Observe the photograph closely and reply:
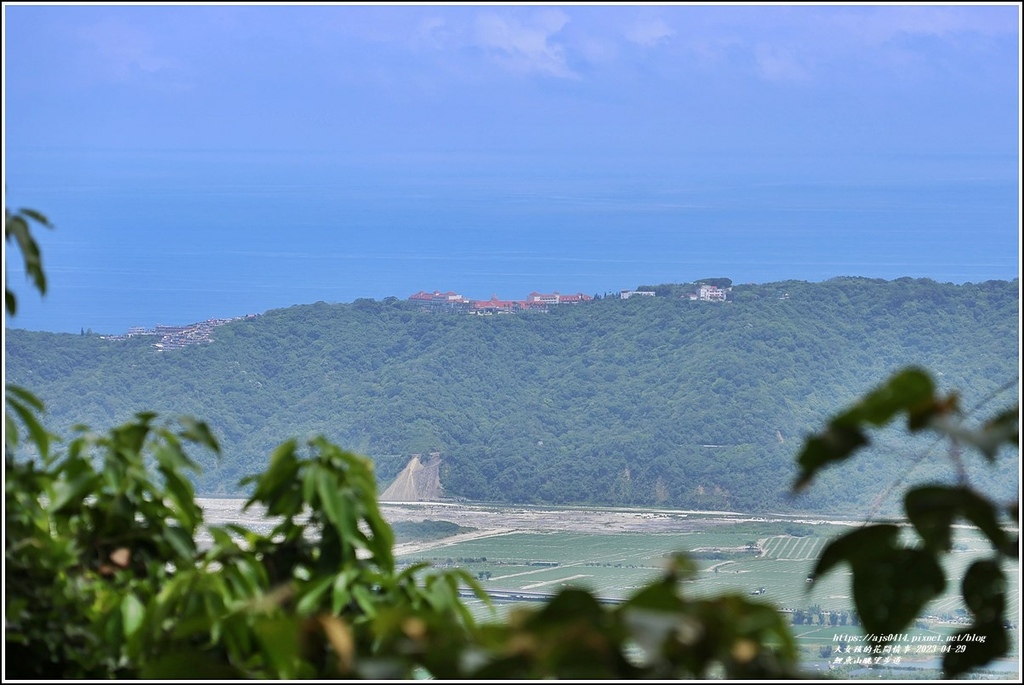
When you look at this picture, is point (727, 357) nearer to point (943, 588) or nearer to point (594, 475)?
point (594, 475)

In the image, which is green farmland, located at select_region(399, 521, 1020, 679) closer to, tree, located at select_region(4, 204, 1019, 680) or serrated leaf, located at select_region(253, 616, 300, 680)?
tree, located at select_region(4, 204, 1019, 680)

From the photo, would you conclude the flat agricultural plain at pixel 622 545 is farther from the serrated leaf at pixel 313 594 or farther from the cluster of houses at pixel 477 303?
the serrated leaf at pixel 313 594

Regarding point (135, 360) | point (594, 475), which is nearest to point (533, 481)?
point (594, 475)

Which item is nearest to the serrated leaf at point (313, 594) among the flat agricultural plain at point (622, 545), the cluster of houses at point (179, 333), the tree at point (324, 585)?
the tree at point (324, 585)

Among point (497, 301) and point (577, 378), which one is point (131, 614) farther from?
point (577, 378)

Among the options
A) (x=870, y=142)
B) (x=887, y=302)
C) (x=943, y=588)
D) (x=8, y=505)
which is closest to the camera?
(x=943, y=588)

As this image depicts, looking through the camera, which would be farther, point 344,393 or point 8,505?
point 344,393
